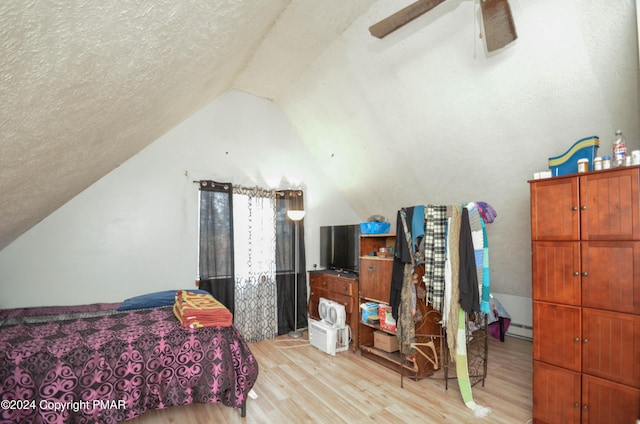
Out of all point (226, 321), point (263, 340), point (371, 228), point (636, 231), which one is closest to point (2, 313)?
point (226, 321)

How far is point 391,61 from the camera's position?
293cm

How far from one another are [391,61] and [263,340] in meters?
3.75

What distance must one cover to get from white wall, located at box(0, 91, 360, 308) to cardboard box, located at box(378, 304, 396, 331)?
166 cm

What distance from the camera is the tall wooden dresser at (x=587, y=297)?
1.83 metres

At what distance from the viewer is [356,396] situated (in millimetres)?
2736

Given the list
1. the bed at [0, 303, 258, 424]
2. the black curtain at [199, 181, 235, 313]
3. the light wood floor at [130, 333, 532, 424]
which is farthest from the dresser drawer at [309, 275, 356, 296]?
the bed at [0, 303, 258, 424]

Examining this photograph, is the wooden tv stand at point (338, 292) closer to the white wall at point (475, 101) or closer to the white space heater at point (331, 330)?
the white space heater at point (331, 330)

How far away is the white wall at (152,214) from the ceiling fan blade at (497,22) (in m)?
3.25

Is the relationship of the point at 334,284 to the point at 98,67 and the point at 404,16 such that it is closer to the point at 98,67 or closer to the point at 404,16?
the point at 404,16

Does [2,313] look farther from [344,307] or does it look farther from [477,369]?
[477,369]

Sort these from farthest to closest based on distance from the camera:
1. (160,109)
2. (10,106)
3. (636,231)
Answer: (160,109)
(636,231)
(10,106)

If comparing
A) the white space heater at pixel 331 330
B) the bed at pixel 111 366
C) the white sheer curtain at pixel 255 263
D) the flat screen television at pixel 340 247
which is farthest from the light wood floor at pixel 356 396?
the flat screen television at pixel 340 247

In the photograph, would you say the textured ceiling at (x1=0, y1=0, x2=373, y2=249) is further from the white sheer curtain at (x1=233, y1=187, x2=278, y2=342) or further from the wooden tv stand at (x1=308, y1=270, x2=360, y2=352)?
the wooden tv stand at (x1=308, y1=270, x2=360, y2=352)

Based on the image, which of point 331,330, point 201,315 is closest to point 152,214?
point 201,315
